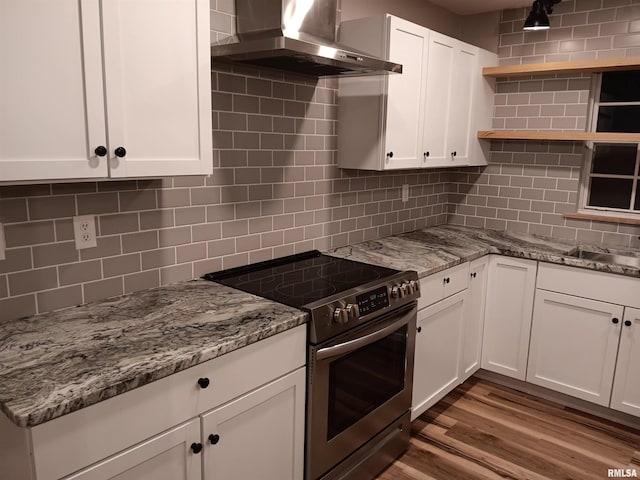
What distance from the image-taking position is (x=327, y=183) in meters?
2.92

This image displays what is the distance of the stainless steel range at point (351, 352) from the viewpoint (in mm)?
2020

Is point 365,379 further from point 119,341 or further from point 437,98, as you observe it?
point 437,98

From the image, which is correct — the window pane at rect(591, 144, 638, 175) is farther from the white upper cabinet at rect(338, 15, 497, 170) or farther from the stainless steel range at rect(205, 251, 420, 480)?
the stainless steel range at rect(205, 251, 420, 480)

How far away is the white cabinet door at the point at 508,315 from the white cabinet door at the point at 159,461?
2271mm

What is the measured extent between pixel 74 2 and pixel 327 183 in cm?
169

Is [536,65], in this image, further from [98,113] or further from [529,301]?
[98,113]

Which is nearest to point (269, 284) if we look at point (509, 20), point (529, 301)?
point (529, 301)

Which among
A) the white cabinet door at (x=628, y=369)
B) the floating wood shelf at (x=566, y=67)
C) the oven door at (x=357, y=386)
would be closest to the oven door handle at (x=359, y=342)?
the oven door at (x=357, y=386)

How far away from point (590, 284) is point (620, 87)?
1363 mm

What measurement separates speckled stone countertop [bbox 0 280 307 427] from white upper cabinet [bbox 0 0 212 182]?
509mm

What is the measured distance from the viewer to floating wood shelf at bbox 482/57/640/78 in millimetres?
3010

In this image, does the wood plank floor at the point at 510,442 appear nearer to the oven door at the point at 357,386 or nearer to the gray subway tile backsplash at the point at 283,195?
the oven door at the point at 357,386

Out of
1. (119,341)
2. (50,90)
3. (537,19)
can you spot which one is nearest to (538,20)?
(537,19)

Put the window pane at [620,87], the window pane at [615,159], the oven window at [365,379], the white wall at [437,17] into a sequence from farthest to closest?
the window pane at [615,159] < the window pane at [620,87] < the white wall at [437,17] < the oven window at [365,379]
